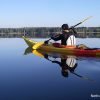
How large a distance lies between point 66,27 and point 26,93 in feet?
40.1

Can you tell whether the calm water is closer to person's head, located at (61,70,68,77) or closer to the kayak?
person's head, located at (61,70,68,77)

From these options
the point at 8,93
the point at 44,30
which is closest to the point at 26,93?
the point at 8,93

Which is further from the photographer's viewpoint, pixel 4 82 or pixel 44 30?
pixel 44 30

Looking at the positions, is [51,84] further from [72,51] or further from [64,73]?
[72,51]

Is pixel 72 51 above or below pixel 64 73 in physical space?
above

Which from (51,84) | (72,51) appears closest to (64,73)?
(51,84)

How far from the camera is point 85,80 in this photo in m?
10.7

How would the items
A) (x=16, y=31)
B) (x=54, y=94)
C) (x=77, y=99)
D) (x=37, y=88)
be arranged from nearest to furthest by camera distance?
1. (x=77, y=99)
2. (x=54, y=94)
3. (x=37, y=88)
4. (x=16, y=31)

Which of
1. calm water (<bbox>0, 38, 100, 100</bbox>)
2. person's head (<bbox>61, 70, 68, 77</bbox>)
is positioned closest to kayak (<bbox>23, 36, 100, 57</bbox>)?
calm water (<bbox>0, 38, 100, 100</bbox>)

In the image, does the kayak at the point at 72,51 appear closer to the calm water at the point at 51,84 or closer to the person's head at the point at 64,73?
the calm water at the point at 51,84

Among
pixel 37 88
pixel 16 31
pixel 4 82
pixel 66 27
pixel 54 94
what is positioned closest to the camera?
pixel 54 94

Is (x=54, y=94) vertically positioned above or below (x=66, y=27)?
below

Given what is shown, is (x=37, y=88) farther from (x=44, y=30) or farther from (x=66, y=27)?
(x=44, y=30)

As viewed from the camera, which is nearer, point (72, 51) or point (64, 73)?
point (64, 73)
